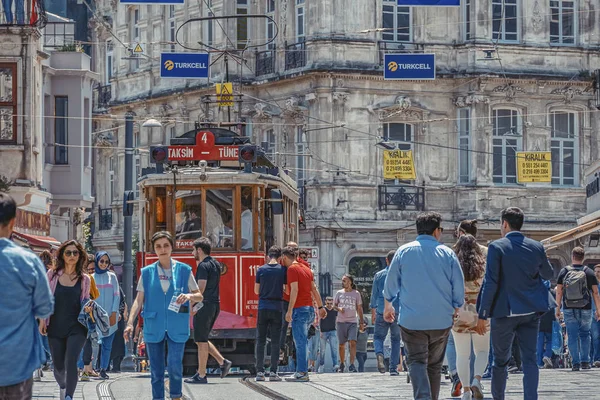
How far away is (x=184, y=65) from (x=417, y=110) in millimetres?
11765

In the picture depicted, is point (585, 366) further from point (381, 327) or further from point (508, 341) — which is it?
point (508, 341)

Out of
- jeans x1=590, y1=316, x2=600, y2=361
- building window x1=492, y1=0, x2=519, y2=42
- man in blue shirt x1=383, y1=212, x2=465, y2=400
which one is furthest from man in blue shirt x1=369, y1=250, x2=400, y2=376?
building window x1=492, y1=0, x2=519, y2=42

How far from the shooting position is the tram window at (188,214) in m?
24.0

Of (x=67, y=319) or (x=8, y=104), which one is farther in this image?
(x=8, y=104)

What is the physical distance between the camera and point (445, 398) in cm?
1758

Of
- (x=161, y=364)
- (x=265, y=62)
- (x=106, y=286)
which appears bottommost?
(x=161, y=364)

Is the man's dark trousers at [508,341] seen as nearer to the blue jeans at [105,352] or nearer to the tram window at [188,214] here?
the tram window at [188,214]

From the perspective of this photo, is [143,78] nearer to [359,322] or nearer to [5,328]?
[359,322]

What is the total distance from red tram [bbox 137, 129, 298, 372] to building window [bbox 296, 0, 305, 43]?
2469 cm

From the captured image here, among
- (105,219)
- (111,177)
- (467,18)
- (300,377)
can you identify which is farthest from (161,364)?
(111,177)

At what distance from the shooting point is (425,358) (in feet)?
46.6

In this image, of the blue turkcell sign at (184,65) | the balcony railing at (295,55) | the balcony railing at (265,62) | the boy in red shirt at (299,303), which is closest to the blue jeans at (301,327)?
the boy in red shirt at (299,303)

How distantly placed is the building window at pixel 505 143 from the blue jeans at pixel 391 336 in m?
23.8

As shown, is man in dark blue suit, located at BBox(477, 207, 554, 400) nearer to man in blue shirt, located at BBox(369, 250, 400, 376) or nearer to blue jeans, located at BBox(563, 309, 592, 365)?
man in blue shirt, located at BBox(369, 250, 400, 376)
